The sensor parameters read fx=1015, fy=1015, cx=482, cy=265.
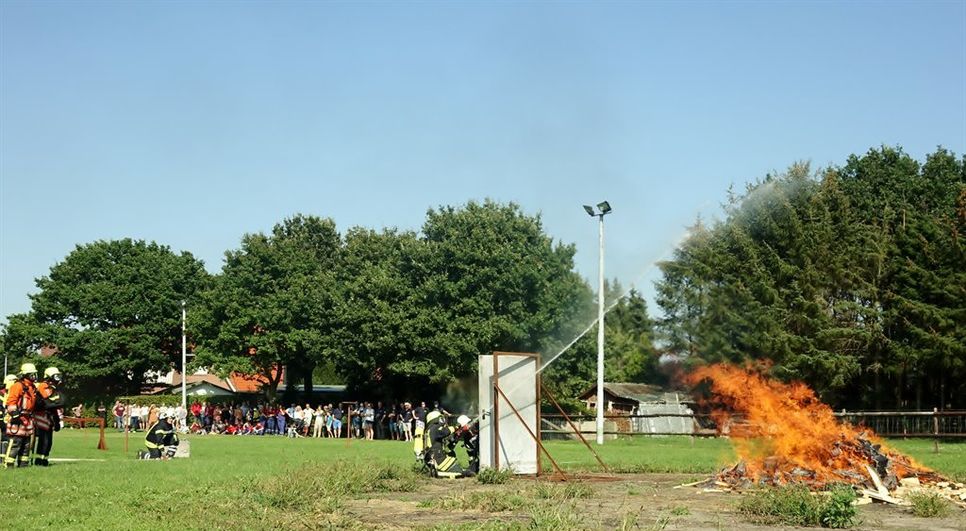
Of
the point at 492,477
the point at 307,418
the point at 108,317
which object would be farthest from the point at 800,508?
the point at 108,317

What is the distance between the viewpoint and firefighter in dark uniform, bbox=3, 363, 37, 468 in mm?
22422

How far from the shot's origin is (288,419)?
186 feet

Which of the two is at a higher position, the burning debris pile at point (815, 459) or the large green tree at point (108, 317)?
the large green tree at point (108, 317)

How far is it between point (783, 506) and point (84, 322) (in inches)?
2755

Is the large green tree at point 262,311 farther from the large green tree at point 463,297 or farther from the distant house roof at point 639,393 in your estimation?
the distant house roof at point 639,393

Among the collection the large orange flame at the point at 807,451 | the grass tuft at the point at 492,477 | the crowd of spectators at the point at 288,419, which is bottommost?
the crowd of spectators at the point at 288,419

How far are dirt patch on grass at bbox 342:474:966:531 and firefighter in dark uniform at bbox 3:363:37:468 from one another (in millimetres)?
9634

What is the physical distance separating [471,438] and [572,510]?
30.2 ft

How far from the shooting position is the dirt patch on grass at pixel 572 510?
12.9 meters

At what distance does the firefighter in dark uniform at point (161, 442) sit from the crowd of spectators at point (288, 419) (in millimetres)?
17490

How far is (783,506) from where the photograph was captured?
13797 millimetres

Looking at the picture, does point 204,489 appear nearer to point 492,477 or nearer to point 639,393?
point 492,477

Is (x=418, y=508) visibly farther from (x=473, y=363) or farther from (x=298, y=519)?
(x=473, y=363)

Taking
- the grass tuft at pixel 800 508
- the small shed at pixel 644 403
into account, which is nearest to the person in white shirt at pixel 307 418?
the small shed at pixel 644 403
